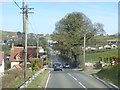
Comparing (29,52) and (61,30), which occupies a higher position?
(61,30)

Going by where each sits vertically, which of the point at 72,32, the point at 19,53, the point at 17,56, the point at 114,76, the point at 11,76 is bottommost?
the point at 11,76

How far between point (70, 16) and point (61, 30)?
444cm

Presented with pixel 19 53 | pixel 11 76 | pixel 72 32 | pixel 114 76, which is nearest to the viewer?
pixel 114 76

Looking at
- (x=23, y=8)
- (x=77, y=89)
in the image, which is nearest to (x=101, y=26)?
(x=23, y=8)

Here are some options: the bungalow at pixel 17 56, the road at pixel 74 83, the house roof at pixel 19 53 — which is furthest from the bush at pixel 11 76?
the house roof at pixel 19 53

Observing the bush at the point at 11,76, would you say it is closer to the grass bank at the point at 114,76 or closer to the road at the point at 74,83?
the road at the point at 74,83

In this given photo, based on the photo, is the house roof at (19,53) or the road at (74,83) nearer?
the road at (74,83)

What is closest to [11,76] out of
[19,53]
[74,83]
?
[74,83]

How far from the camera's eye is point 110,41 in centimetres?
14238

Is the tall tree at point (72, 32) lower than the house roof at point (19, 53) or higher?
higher

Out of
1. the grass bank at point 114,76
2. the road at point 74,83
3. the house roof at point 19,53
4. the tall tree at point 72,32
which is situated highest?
the tall tree at point 72,32

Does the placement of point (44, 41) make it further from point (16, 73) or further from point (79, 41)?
point (16, 73)

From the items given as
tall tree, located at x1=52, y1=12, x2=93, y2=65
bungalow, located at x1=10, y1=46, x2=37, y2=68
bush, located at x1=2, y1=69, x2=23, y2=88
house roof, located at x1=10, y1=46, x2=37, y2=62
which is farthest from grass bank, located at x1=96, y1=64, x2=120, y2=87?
house roof, located at x1=10, y1=46, x2=37, y2=62

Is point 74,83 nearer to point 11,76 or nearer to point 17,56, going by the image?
point 11,76
